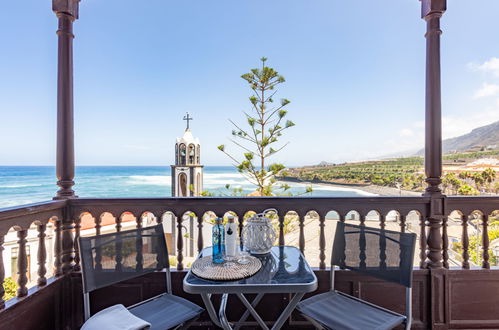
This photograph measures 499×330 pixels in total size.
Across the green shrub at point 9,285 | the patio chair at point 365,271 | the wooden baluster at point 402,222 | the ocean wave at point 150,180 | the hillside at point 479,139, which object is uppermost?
the hillside at point 479,139

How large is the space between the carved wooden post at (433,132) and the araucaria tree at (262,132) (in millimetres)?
4180

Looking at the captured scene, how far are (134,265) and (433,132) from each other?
2404mm

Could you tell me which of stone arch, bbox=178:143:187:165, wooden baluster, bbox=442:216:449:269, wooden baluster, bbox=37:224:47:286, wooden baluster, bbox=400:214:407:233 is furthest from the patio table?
stone arch, bbox=178:143:187:165

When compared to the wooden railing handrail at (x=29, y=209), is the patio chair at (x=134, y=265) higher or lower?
lower

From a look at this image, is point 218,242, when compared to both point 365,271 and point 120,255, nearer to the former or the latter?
point 120,255

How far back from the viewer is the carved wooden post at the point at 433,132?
210 centimetres

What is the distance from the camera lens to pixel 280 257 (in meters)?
1.66

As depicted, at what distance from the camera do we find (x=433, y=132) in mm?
2129

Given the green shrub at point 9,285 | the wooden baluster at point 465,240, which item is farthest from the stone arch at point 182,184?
the wooden baluster at point 465,240

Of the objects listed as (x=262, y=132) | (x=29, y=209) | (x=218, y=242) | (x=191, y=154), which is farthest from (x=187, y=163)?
(x=218, y=242)

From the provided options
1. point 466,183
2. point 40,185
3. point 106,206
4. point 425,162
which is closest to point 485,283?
point 425,162

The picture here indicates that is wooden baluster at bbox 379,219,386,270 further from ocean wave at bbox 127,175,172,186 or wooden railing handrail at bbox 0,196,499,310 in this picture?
ocean wave at bbox 127,175,172,186

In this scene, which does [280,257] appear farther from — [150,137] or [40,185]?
[40,185]

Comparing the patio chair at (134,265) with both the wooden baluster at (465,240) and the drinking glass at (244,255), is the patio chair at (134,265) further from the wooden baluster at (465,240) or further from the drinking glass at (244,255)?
the wooden baluster at (465,240)
